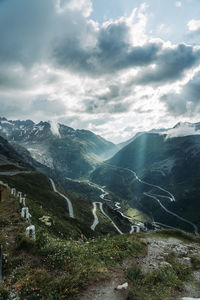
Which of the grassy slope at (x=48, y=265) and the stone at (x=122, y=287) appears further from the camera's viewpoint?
the stone at (x=122, y=287)

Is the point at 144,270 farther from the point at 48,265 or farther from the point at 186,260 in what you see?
the point at 48,265

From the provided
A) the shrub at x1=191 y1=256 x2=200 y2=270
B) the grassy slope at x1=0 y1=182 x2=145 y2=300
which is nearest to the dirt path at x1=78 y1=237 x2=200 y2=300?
the shrub at x1=191 y1=256 x2=200 y2=270

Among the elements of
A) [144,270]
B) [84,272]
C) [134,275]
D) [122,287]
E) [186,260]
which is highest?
[84,272]

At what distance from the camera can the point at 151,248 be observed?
18328mm

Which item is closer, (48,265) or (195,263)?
(48,265)

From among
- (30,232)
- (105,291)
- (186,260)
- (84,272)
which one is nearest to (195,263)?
(186,260)

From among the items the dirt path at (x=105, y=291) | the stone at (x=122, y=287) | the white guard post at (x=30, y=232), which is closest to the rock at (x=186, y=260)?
the dirt path at (x=105, y=291)

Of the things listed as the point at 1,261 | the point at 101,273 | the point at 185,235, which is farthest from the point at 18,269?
the point at 185,235

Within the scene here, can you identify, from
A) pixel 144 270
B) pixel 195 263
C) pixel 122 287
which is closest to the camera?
pixel 122 287

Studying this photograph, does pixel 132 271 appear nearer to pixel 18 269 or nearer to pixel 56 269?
pixel 56 269

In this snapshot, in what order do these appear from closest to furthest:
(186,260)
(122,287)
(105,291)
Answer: (105,291)
(122,287)
(186,260)

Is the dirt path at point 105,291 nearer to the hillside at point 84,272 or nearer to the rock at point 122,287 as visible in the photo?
the hillside at point 84,272

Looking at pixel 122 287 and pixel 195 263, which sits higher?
pixel 122 287

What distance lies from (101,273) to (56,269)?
270 cm
